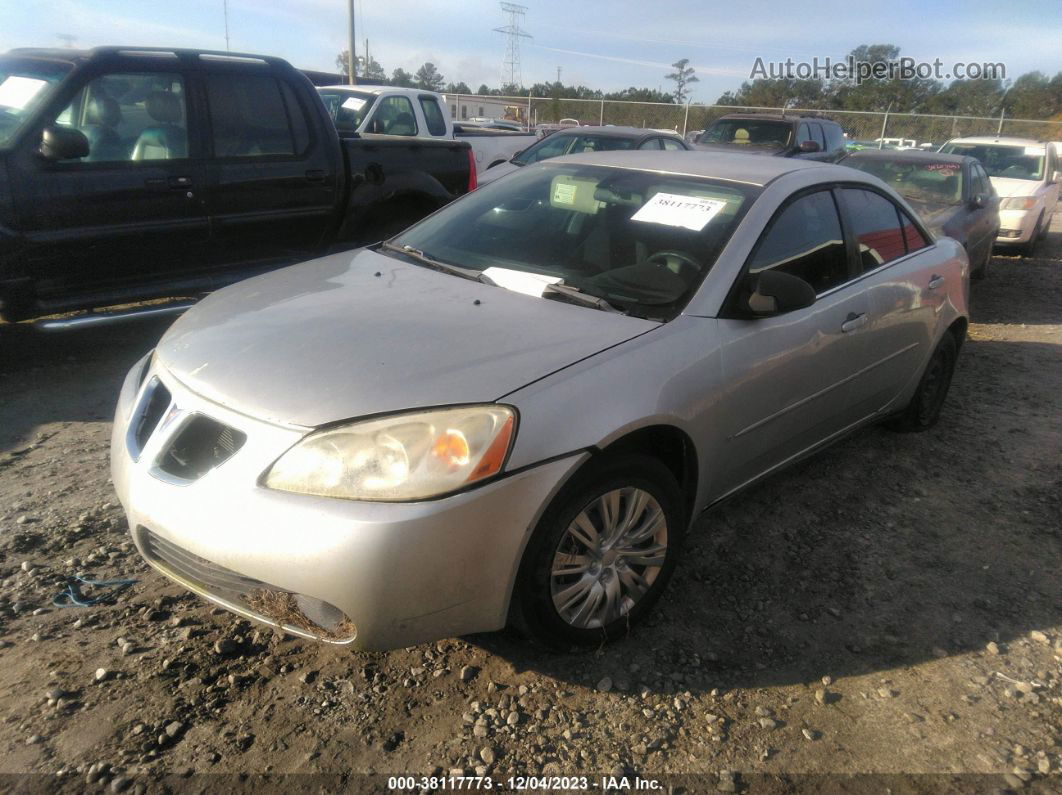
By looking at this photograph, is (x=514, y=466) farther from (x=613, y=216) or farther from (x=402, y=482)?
(x=613, y=216)

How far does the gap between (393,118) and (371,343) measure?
969 cm

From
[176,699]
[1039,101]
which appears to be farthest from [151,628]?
[1039,101]

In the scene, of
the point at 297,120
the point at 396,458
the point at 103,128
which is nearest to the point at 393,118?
the point at 297,120

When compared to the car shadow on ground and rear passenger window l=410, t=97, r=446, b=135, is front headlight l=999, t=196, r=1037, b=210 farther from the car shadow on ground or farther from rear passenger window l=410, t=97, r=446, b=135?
A: the car shadow on ground

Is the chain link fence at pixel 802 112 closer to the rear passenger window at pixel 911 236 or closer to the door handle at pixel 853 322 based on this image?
the rear passenger window at pixel 911 236

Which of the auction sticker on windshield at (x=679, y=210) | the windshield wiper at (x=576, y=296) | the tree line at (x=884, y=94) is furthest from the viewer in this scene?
the tree line at (x=884, y=94)

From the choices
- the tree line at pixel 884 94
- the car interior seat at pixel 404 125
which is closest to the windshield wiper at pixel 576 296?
the car interior seat at pixel 404 125

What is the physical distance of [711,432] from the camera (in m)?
2.89

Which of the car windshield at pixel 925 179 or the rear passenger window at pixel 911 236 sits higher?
the car windshield at pixel 925 179

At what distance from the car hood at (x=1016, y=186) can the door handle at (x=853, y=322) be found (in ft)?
30.6

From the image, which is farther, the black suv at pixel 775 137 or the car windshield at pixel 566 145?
the black suv at pixel 775 137

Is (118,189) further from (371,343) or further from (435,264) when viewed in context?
(371,343)

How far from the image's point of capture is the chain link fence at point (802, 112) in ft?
90.2

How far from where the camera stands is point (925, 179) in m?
8.92
